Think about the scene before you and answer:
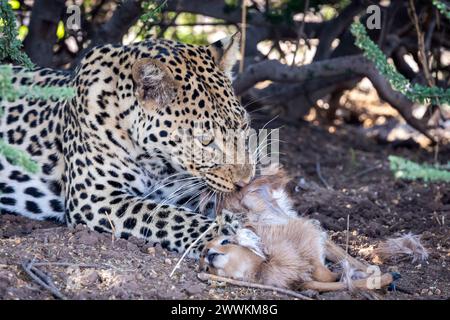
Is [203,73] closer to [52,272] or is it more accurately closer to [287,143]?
[52,272]

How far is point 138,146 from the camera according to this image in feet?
19.5

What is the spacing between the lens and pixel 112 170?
234 inches

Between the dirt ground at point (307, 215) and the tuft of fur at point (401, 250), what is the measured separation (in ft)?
0.18

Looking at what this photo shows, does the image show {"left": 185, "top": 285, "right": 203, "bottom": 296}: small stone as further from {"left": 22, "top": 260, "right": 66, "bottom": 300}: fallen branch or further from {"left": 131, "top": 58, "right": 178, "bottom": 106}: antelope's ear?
{"left": 131, "top": 58, "right": 178, "bottom": 106}: antelope's ear

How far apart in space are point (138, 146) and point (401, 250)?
78.0 inches

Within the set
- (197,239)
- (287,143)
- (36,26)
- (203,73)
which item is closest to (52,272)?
(197,239)

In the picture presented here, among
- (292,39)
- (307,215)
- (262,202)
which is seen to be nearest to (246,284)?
(262,202)

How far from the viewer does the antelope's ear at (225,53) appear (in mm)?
6234

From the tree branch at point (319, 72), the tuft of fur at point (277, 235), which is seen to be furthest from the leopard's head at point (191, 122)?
the tree branch at point (319, 72)

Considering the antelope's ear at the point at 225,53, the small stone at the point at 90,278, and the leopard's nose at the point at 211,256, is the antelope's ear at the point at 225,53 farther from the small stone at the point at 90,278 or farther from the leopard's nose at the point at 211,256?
the small stone at the point at 90,278

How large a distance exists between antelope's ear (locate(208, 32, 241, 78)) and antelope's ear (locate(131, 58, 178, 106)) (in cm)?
67

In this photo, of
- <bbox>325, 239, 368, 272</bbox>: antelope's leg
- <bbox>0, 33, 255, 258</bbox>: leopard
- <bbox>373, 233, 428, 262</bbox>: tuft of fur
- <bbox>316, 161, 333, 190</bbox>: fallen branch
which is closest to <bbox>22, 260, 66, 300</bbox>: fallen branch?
<bbox>0, 33, 255, 258</bbox>: leopard

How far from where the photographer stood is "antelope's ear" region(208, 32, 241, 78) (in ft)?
20.5
